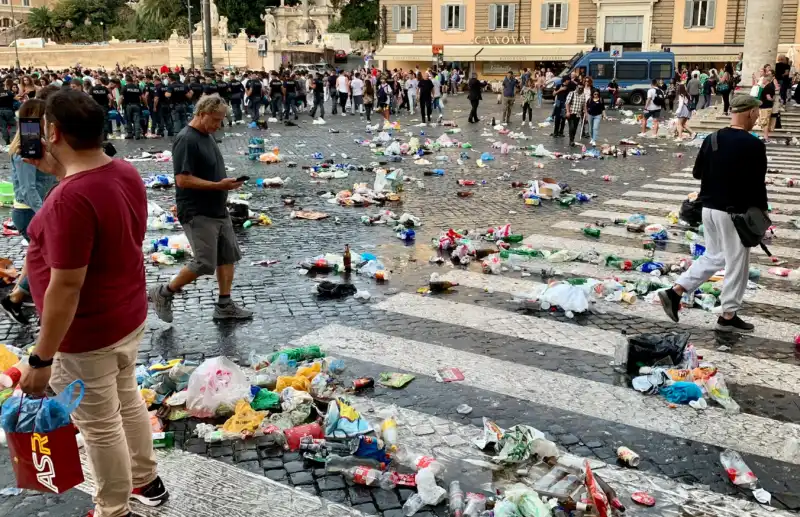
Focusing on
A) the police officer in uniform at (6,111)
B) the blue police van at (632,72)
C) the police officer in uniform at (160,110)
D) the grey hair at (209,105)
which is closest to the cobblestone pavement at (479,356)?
the grey hair at (209,105)

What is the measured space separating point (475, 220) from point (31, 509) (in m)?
7.54

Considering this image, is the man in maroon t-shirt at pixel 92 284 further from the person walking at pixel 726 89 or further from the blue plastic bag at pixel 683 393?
the person walking at pixel 726 89

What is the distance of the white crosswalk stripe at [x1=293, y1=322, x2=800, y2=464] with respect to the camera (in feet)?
14.8

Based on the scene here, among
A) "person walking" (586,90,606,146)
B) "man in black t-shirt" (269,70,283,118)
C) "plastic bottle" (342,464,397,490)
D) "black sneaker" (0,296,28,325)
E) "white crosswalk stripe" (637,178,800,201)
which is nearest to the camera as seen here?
"plastic bottle" (342,464,397,490)

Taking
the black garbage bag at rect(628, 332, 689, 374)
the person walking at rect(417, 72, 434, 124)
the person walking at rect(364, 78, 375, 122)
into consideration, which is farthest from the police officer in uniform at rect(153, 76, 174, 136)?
the black garbage bag at rect(628, 332, 689, 374)

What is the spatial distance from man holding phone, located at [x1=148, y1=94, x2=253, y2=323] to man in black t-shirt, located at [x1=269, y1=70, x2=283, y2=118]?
20.1 m

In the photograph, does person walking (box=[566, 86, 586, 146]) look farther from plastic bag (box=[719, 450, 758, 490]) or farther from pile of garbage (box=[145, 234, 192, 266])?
plastic bag (box=[719, 450, 758, 490])

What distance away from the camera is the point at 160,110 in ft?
67.6

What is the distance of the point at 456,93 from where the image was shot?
44.7 m

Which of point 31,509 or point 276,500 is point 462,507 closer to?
point 276,500

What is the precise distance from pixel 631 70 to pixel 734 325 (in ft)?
99.6

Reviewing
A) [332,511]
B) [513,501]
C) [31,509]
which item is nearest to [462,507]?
[513,501]

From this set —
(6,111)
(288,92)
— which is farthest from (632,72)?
(6,111)

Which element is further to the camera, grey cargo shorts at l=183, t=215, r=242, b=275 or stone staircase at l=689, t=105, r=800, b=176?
stone staircase at l=689, t=105, r=800, b=176
